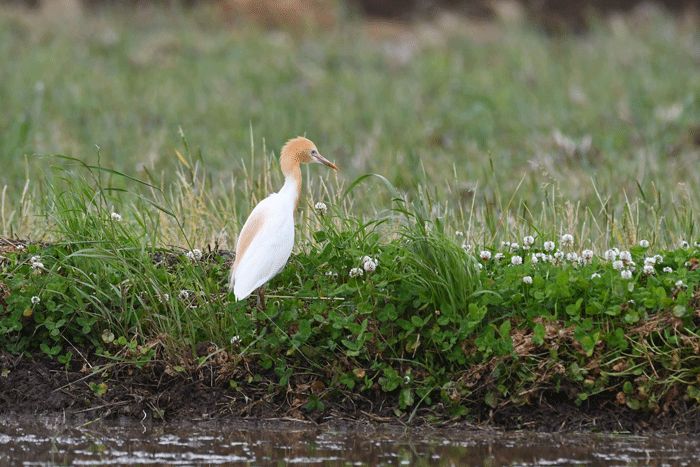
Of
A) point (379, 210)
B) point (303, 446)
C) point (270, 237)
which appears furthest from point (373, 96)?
point (303, 446)

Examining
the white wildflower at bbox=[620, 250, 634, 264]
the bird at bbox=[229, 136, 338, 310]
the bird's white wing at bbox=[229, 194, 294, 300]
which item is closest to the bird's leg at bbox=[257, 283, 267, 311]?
the bird at bbox=[229, 136, 338, 310]

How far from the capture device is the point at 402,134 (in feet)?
35.1

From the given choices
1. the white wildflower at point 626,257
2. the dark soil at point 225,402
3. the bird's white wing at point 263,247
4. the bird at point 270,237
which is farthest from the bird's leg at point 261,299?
the white wildflower at point 626,257

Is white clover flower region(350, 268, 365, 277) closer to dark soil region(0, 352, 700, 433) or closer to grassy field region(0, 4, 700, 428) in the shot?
grassy field region(0, 4, 700, 428)

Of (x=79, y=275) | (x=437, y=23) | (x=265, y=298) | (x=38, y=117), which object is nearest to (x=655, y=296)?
(x=265, y=298)

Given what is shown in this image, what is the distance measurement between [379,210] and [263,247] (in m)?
2.54

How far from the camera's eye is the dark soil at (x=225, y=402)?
155 inches

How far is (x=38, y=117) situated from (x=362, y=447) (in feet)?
27.4

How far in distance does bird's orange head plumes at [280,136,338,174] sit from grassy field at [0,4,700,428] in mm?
226

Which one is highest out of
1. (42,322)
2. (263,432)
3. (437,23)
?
(437,23)

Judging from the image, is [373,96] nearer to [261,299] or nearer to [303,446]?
[261,299]

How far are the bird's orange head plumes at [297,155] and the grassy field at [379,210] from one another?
0.23 meters

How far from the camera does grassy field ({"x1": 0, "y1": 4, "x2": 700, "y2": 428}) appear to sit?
160 inches

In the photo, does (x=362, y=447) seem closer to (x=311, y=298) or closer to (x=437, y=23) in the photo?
(x=311, y=298)
